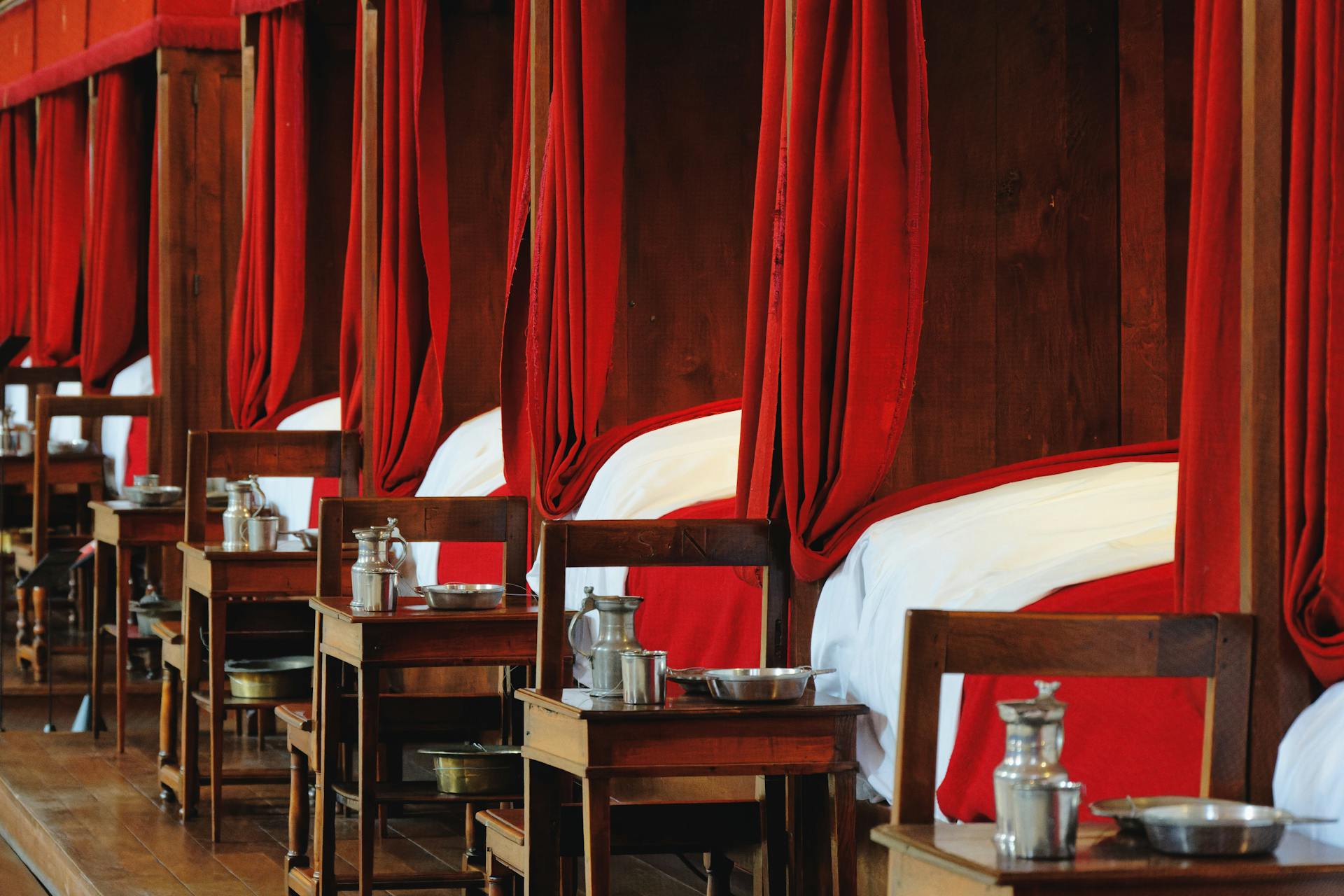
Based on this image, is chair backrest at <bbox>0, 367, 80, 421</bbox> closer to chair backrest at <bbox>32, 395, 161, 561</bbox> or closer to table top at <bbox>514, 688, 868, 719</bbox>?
chair backrest at <bbox>32, 395, 161, 561</bbox>

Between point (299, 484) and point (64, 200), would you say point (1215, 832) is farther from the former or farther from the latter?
point (64, 200)

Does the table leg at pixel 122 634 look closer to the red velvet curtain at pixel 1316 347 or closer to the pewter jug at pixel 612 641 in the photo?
the pewter jug at pixel 612 641

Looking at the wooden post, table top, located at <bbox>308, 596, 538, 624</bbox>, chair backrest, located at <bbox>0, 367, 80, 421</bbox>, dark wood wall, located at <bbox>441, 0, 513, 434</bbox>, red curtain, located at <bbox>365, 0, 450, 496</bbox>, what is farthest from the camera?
chair backrest, located at <bbox>0, 367, 80, 421</bbox>

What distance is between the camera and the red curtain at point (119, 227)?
8.55 metres

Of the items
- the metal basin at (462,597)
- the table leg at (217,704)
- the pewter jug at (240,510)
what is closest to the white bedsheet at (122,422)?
the pewter jug at (240,510)

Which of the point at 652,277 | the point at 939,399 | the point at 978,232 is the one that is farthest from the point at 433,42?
the point at 939,399

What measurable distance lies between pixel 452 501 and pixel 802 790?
1397 millimetres

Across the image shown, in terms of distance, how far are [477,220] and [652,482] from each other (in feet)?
6.03

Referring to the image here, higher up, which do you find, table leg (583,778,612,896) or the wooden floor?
table leg (583,778,612,896)

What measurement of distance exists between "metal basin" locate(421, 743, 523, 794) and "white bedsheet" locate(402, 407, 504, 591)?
52.6 inches

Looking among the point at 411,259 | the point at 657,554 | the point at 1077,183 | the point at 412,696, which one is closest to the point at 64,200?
the point at 411,259

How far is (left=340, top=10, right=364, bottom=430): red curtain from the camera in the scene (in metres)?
6.15

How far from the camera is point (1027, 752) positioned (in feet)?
6.16

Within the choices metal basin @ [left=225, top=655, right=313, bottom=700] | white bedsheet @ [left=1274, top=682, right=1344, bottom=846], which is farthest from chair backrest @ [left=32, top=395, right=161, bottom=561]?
white bedsheet @ [left=1274, top=682, right=1344, bottom=846]
